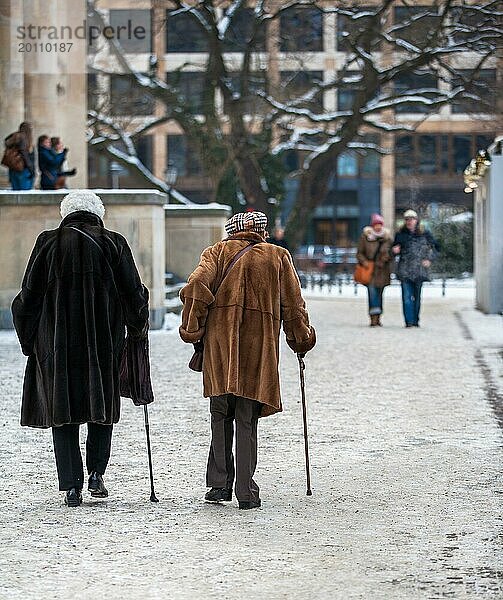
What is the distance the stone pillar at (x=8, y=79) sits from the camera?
2583 cm

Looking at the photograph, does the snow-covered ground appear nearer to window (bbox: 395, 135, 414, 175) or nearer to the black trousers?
the black trousers

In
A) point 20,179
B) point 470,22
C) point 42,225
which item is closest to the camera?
point 42,225

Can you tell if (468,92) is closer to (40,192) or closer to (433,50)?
(433,50)

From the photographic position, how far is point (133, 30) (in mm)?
50219

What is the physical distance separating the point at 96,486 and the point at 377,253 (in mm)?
15854

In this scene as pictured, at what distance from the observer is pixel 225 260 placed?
827 centimetres

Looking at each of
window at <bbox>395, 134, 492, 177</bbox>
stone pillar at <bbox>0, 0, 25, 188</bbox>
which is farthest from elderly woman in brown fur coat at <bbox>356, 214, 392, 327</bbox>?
window at <bbox>395, 134, 492, 177</bbox>

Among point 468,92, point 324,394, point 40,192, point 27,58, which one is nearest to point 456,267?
point 468,92

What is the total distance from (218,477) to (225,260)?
3.99ft

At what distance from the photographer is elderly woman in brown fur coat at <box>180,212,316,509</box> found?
321 inches

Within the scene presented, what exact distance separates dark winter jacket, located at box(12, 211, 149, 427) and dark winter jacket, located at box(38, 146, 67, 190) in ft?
53.3

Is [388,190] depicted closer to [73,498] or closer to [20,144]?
[20,144]

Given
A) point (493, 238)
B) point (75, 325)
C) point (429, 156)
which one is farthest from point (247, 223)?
point (429, 156)

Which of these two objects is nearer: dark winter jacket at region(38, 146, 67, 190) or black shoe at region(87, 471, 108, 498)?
black shoe at region(87, 471, 108, 498)
